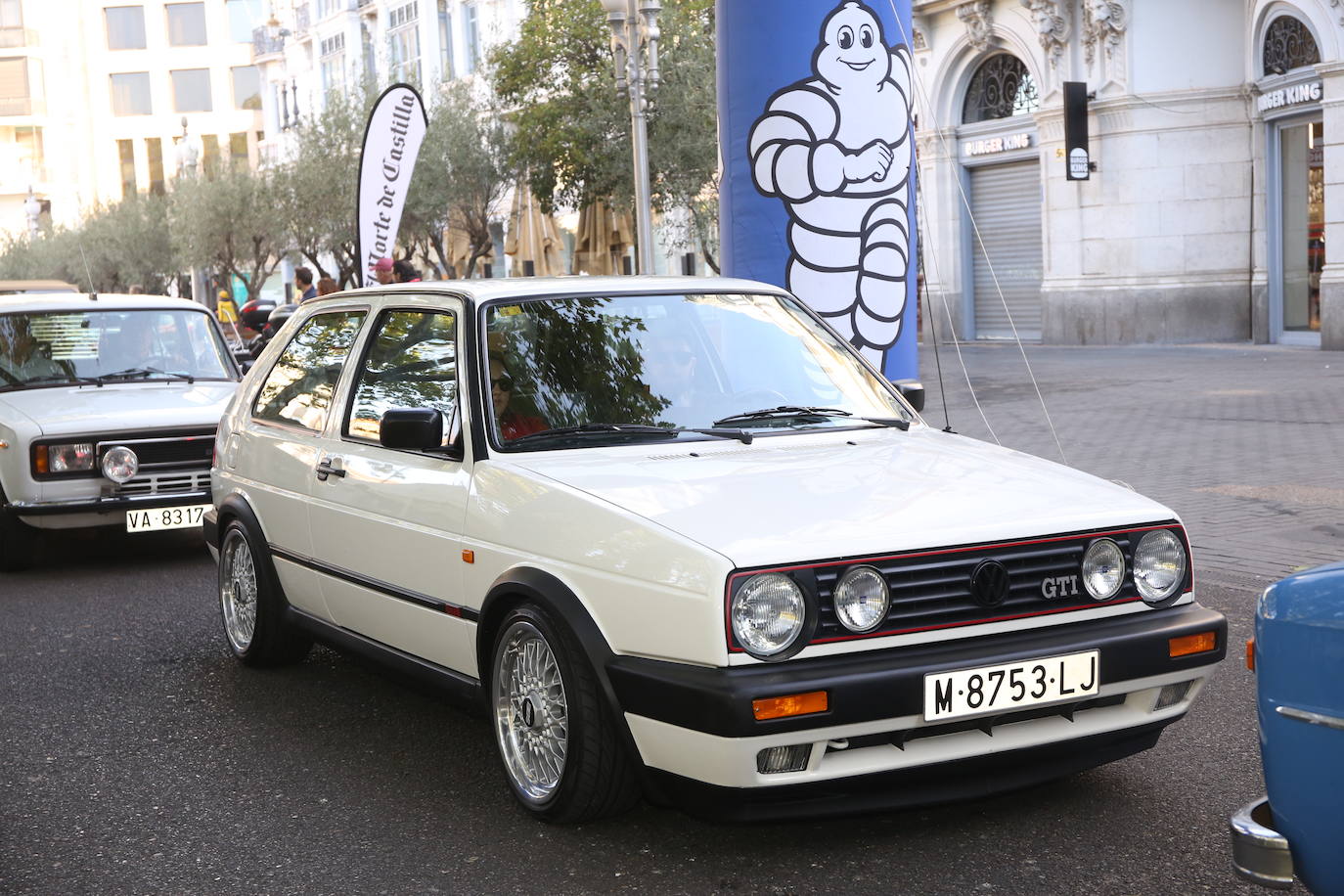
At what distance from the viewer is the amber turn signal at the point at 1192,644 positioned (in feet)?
13.7

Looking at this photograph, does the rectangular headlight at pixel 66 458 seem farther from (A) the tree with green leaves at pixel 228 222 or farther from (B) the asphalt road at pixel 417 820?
(A) the tree with green leaves at pixel 228 222

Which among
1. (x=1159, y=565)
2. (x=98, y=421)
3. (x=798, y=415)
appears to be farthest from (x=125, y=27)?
(x=1159, y=565)

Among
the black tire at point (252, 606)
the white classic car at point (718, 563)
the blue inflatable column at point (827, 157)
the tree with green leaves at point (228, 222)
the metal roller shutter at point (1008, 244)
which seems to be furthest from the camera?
the tree with green leaves at point (228, 222)

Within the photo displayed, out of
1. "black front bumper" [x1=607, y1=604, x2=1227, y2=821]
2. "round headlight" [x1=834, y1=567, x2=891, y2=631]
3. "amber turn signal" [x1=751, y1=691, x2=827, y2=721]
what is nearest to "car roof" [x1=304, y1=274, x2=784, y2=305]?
"black front bumper" [x1=607, y1=604, x2=1227, y2=821]

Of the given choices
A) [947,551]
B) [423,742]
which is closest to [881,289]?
[423,742]

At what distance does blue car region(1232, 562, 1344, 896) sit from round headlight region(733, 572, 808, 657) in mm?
1186

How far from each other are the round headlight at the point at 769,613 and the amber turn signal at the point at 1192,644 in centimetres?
104

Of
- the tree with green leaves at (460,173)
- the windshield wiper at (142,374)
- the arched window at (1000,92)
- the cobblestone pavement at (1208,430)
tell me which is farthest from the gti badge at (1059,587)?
the tree with green leaves at (460,173)

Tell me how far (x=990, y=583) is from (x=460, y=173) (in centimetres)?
3460

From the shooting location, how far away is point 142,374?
33.7 feet

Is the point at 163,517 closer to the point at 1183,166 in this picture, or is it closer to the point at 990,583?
the point at 990,583

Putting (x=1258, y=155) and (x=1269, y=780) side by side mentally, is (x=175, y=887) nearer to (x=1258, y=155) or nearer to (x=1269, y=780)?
(x=1269, y=780)

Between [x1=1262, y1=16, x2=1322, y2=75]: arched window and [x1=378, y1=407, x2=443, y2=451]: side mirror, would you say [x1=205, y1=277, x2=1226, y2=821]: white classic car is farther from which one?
[x1=1262, y1=16, x2=1322, y2=75]: arched window

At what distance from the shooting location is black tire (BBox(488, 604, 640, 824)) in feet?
13.6
